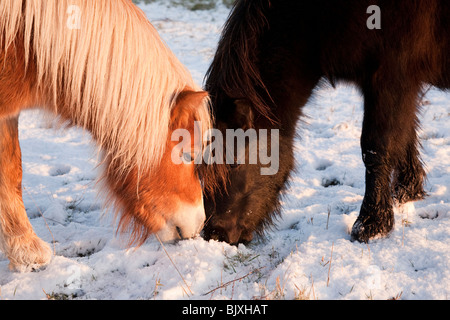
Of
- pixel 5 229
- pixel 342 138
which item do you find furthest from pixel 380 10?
pixel 5 229

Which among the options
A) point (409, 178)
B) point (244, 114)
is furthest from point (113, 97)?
point (409, 178)

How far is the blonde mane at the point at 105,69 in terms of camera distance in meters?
2.20

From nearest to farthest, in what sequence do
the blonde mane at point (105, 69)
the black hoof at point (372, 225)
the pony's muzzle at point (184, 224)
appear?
the blonde mane at point (105, 69), the pony's muzzle at point (184, 224), the black hoof at point (372, 225)

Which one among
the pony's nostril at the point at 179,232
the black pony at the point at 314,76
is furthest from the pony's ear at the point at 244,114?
the pony's nostril at the point at 179,232

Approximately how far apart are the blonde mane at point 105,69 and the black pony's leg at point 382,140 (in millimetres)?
1061

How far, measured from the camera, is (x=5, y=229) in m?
2.71

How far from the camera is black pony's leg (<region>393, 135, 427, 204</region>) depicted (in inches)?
127

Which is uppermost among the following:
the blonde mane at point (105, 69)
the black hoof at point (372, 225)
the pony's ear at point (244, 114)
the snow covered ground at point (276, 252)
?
the blonde mane at point (105, 69)

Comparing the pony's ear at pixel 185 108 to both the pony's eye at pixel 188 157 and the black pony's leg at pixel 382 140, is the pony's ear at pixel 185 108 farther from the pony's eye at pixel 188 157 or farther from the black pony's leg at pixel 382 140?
the black pony's leg at pixel 382 140

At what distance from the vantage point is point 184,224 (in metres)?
2.62

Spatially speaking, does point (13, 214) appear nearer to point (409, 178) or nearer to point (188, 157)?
point (188, 157)

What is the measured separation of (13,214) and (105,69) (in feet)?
3.83

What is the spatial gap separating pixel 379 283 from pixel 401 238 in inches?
22.2
